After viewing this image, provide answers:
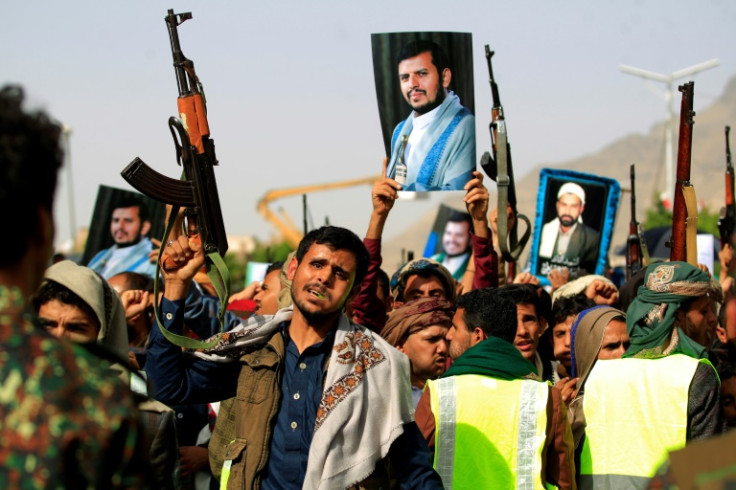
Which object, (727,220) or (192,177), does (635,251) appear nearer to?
(727,220)

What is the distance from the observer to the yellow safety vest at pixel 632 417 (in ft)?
14.7

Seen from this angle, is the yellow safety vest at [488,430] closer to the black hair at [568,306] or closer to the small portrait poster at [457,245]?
the black hair at [568,306]

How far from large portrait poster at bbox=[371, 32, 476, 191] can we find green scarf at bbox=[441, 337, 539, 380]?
179cm

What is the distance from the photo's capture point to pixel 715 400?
176 inches

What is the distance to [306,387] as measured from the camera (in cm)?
393

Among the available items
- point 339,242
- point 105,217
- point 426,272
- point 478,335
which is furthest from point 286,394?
point 105,217

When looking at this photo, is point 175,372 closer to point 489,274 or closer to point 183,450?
point 183,450

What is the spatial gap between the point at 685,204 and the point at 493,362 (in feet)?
8.91

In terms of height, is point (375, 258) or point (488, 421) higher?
point (375, 258)

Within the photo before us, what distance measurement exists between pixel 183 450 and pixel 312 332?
5.08ft

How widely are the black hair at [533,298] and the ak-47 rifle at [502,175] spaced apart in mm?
454

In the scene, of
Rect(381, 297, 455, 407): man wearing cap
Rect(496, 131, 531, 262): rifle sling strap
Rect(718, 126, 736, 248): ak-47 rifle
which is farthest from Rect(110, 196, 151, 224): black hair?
Rect(718, 126, 736, 248): ak-47 rifle

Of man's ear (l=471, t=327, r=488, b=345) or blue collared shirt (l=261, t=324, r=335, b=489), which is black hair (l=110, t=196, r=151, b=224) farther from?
blue collared shirt (l=261, t=324, r=335, b=489)

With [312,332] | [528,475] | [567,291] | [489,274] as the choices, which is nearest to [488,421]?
[528,475]
